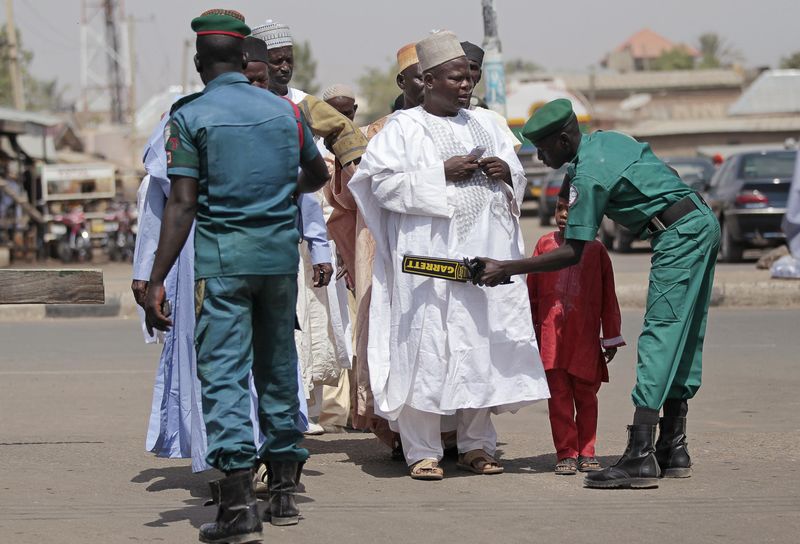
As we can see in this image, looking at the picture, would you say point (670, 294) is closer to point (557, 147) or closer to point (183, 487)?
point (557, 147)

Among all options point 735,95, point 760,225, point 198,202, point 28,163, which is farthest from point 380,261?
point 735,95

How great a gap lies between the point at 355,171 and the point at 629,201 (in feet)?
4.27

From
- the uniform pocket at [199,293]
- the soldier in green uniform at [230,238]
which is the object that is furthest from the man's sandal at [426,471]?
the uniform pocket at [199,293]

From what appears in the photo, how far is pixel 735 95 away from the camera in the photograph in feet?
301

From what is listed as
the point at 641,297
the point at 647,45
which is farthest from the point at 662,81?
the point at 641,297

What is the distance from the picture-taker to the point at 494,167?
6.25 m

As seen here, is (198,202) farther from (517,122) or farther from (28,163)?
(517,122)

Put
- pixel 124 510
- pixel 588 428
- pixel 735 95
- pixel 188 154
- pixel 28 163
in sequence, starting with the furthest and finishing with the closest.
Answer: pixel 735 95
pixel 28 163
pixel 588 428
pixel 124 510
pixel 188 154

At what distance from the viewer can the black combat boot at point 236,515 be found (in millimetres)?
4934

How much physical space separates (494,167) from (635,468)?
4.81ft

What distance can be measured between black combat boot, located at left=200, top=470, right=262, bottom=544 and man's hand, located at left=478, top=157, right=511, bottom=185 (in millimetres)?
1961

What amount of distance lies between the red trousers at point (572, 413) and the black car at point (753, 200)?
43.0 feet

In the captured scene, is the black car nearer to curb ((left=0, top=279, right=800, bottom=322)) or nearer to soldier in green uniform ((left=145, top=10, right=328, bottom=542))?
curb ((left=0, top=279, right=800, bottom=322))

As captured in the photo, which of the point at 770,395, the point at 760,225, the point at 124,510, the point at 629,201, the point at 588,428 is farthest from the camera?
the point at 760,225
